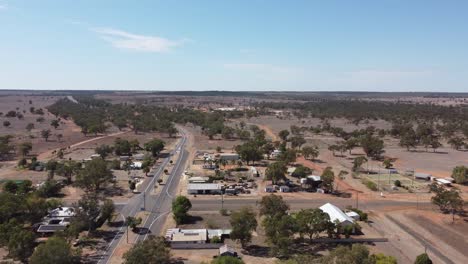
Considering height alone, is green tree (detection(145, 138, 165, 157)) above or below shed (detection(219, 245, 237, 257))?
above

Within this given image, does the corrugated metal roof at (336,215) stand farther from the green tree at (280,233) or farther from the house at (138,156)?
the house at (138,156)

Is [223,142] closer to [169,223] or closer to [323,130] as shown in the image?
[323,130]

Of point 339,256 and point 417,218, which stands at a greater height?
point 339,256

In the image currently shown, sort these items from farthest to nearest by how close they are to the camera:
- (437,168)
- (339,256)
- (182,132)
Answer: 1. (182,132)
2. (437,168)
3. (339,256)

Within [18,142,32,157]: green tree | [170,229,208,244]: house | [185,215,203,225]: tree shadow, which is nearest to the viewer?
[170,229,208,244]: house

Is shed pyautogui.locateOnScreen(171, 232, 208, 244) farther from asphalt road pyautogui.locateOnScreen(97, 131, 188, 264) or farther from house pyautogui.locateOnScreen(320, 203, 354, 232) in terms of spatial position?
house pyautogui.locateOnScreen(320, 203, 354, 232)

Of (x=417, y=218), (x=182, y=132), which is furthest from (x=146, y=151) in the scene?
(x=417, y=218)

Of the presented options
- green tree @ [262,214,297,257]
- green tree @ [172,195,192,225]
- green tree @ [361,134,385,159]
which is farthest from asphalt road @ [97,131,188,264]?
green tree @ [361,134,385,159]
